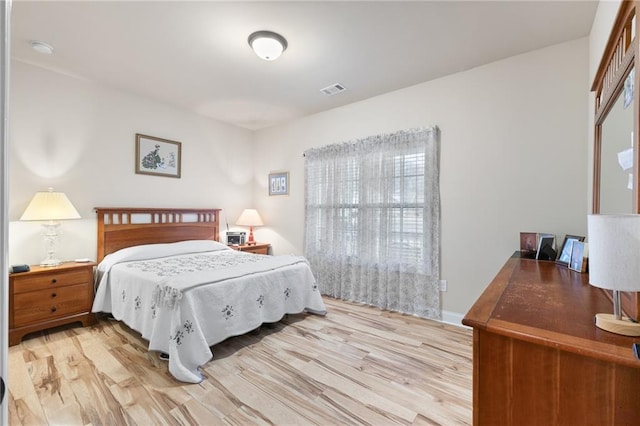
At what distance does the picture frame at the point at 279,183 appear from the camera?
4.43 metres

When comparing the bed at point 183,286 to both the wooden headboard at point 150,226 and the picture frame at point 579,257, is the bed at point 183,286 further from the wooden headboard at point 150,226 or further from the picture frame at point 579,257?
the picture frame at point 579,257

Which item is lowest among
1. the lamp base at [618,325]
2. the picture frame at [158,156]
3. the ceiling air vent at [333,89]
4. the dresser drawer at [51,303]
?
the dresser drawer at [51,303]

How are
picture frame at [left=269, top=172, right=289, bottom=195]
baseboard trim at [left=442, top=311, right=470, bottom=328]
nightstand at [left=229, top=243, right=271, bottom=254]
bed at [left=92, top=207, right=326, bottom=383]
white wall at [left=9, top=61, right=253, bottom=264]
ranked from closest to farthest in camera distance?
bed at [left=92, top=207, right=326, bottom=383], white wall at [left=9, top=61, right=253, bottom=264], baseboard trim at [left=442, top=311, right=470, bottom=328], nightstand at [left=229, top=243, right=271, bottom=254], picture frame at [left=269, top=172, right=289, bottom=195]

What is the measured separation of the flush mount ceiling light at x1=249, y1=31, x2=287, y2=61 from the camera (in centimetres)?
225

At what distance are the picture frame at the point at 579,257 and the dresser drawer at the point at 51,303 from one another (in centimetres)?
400

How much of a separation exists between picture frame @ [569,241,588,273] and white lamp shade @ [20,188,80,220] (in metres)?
4.01

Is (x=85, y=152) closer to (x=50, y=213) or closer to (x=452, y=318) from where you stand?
(x=50, y=213)

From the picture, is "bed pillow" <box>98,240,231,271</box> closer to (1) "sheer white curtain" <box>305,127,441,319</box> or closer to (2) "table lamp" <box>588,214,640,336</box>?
Answer: (1) "sheer white curtain" <box>305,127,441,319</box>

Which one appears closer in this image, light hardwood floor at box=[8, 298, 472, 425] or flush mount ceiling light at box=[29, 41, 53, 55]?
light hardwood floor at box=[8, 298, 472, 425]

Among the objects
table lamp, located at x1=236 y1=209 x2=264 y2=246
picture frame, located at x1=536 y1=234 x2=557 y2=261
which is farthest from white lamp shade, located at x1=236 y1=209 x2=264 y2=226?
picture frame, located at x1=536 y1=234 x2=557 y2=261

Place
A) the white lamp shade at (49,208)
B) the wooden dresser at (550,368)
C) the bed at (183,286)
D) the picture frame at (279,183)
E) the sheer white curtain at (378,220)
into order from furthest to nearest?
the picture frame at (279,183)
the sheer white curtain at (378,220)
the white lamp shade at (49,208)
the bed at (183,286)
the wooden dresser at (550,368)

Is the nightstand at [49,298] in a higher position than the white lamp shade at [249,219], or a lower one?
lower

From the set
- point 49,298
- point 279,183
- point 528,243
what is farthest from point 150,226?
point 528,243

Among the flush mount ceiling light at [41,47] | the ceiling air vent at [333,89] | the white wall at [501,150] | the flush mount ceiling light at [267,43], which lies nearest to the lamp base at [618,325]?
the white wall at [501,150]
